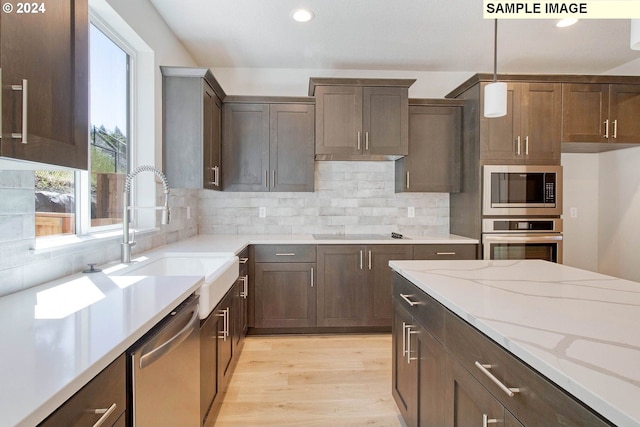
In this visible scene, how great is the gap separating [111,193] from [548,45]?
12.6 feet

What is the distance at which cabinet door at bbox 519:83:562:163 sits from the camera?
305 centimetres

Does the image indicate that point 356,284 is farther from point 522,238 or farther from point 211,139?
point 211,139

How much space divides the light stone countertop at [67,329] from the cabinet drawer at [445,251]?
7.03 feet

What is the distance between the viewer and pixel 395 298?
1.83 metres

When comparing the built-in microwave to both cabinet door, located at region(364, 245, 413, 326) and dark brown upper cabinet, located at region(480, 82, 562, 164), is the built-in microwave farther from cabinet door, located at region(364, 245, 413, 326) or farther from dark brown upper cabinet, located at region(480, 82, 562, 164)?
cabinet door, located at region(364, 245, 413, 326)

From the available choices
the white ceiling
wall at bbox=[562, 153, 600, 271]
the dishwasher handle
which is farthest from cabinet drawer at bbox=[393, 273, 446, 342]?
wall at bbox=[562, 153, 600, 271]

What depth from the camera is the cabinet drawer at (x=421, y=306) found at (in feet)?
4.17

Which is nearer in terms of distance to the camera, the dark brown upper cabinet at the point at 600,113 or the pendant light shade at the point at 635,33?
the pendant light shade at the point at 635,33

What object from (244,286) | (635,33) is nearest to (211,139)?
(244,286)

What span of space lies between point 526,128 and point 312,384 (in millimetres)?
2860

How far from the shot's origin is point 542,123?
3.07 metres

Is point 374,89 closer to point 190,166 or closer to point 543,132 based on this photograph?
point 543,132

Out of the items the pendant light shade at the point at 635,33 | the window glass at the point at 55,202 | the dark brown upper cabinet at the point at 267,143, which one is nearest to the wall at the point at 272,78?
the dark brown upper cabinet at the point at 267,143

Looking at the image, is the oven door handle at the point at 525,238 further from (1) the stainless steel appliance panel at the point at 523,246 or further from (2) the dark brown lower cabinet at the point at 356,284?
(2) the dark brown lower cabinet at the point at 356,284
